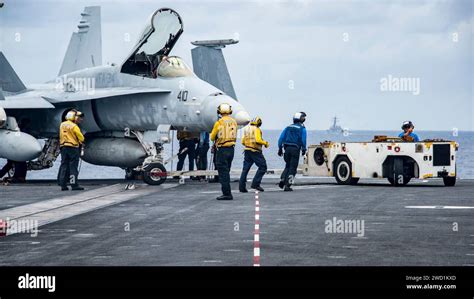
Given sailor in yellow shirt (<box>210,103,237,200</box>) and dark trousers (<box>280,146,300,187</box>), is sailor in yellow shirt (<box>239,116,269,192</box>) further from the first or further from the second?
sailor in yellow shirt (<box>210,103,237,200</box>)

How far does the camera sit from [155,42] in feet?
94.4

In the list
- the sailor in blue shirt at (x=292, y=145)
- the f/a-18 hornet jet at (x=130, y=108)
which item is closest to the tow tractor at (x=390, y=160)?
the sailor in blue shirt at (x=292, y=145)

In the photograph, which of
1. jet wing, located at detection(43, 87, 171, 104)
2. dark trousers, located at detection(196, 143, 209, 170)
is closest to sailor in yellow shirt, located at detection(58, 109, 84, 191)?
jet wing, located at detection(43, 87, 171, 104)

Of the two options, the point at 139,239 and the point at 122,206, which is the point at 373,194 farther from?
the point at 139,239

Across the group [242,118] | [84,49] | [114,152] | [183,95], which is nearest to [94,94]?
[114,152]

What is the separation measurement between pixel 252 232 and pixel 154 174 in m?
12.6

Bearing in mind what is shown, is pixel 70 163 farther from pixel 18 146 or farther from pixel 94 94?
pixel 94 94

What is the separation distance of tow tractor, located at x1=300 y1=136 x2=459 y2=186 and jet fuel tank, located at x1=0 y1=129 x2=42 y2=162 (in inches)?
322

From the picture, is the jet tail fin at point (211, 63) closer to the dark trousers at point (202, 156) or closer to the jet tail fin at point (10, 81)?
the dark trousers at point (202, 156)

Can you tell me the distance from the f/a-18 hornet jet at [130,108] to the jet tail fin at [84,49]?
5.61 metres

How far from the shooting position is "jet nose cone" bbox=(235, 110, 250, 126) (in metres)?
26.8

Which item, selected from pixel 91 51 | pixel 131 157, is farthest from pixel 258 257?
pixel 91 51
